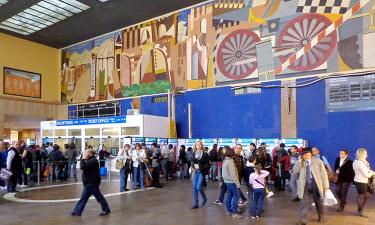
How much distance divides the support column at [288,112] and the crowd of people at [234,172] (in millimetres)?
2721

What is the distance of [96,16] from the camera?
65.3 ft

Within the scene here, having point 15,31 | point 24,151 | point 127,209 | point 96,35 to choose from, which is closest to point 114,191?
point 127,209

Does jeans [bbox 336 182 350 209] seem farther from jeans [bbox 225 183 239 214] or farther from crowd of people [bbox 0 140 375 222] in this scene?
jeans [bbox 225 183 239 214]

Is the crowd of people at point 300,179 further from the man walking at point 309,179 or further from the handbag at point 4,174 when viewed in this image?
the handbag at point 4,174

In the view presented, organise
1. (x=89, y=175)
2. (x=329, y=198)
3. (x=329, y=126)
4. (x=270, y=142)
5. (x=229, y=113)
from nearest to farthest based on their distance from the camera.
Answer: (x=329, y=198)
(x=89, y=175)
(x=329, y=126)
(x=270, y=142)
(x=229, y=113)

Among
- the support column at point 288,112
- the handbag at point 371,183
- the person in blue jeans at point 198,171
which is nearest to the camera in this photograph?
the handbag at point 371,183

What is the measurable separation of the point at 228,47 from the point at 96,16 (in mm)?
8140

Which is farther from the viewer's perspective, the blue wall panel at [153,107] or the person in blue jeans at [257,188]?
the blue wall panel at [153,107]

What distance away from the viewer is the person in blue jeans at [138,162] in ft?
37.2

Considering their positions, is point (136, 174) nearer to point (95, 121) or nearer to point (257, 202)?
point (257, 202)

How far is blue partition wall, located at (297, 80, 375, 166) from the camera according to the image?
12.9 m

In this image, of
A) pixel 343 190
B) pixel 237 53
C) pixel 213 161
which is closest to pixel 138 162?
pixel 213 161

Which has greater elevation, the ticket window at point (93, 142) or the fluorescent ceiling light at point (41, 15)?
the fluorescent ceiling light at point (41, 15)

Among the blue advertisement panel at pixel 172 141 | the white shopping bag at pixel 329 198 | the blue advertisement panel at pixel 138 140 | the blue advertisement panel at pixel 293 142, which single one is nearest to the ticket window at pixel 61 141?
the blue advertisement panel at pixel 138 140
